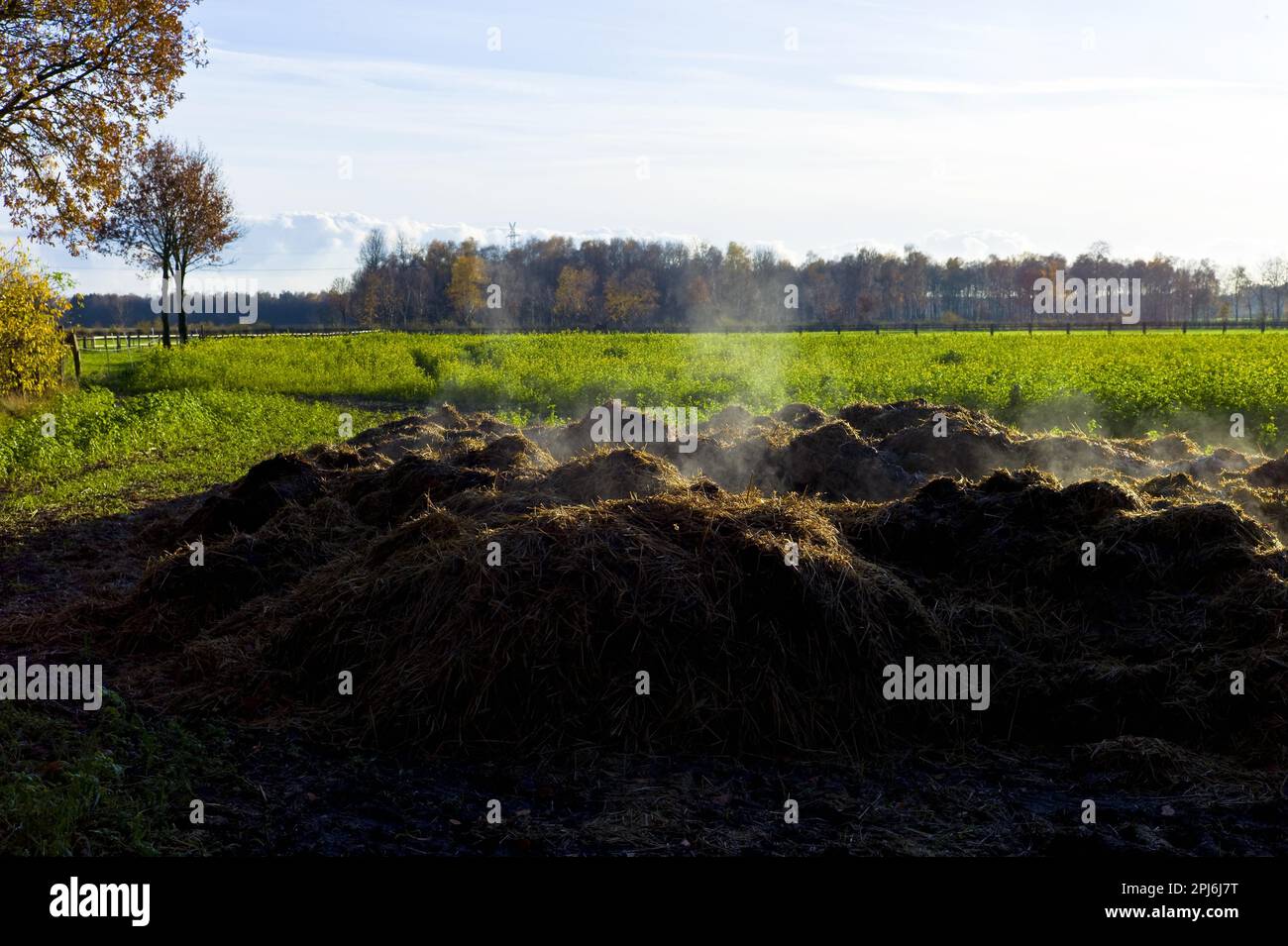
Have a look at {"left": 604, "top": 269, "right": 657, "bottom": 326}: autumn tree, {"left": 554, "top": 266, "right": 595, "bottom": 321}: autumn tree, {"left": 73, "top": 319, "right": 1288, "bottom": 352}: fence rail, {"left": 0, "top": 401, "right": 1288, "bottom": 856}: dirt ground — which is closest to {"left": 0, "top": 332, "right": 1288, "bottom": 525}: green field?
{"left": 0, "top": 401, "right": 1288, "bottom": 856}: dirt ground

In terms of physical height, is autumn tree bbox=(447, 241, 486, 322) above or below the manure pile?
above

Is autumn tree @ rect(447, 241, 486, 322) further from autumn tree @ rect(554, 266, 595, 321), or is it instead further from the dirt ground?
the dirt ground

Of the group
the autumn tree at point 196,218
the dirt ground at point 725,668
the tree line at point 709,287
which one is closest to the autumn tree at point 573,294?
the tree line at point 709,287

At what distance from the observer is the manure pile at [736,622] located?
253 inches

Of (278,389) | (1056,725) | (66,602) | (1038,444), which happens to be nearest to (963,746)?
(1056,725)

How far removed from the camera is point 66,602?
382 inches

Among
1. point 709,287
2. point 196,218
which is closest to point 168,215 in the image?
point 196,218

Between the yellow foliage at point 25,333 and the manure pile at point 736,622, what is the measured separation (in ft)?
57.6

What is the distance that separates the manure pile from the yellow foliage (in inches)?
692

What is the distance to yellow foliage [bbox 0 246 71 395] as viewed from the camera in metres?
23.6

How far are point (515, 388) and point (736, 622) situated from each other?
24310 millimetres

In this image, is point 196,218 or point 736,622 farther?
point 196,218

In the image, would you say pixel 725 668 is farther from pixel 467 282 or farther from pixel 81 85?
pixel 467 282

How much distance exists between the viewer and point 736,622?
675 cm
